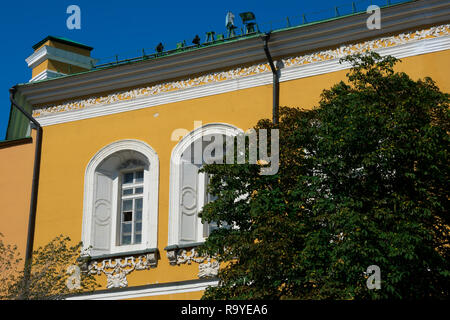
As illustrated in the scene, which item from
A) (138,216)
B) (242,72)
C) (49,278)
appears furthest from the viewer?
(138,216)

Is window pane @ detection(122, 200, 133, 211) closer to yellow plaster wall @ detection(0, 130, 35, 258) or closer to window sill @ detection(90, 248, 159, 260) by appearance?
window sill @ detection(90, 248, 159, 260)

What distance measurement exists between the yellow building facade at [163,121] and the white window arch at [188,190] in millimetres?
20

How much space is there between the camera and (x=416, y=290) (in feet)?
42.2

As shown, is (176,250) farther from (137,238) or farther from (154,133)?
(154,133)

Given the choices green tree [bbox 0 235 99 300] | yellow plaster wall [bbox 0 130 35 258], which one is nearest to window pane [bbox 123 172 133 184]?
yellow plaster wall [bbox 0 130 35 258]

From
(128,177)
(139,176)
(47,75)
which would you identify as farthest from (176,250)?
(47,75)

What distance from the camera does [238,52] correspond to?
63.0ft

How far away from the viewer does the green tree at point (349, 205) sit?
1291 centimetres

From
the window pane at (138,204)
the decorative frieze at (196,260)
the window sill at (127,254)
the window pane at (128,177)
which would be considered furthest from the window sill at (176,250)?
the window pane at (128,177)

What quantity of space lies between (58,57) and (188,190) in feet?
17.7

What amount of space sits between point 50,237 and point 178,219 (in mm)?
2790

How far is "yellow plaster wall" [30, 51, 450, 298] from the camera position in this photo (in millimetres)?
18391
